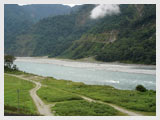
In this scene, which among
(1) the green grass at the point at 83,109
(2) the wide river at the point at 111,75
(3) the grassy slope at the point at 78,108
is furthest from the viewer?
(2) the wide river at the point at 111,75

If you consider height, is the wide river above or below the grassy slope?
above

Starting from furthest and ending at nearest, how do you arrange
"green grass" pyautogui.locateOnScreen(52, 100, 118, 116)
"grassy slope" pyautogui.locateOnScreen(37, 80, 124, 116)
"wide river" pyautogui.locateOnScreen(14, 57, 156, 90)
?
"wide river" pyautogui.locateOnScreen(14, 57, 156, 90)
"grassy slope" pyautogui.locateOnScreen(37, 80, 124, 116)
"green grass" pyautogui.locateOnScreen(52, 100, 118, 116)

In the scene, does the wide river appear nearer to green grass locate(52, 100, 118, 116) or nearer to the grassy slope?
the grassy slope

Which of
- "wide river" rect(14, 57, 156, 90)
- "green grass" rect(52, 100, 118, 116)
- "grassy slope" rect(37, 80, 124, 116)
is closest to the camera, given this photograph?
"green grass" rect(52, 100, 118, 116)

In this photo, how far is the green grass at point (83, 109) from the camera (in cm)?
3088

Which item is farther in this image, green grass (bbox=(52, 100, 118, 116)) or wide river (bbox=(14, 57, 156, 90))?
wide river (bbox=(14, 57, 156, 90))

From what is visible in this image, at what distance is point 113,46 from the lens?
→ 485 ft

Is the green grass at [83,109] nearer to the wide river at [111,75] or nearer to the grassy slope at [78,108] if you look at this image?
the grassy slope at [78,108]

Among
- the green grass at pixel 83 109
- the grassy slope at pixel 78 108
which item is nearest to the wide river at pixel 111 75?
the grassy slope at pixel 78 108

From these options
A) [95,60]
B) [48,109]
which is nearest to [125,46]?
[95,60]

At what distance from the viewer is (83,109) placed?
3228cm

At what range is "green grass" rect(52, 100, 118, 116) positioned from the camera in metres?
30.9

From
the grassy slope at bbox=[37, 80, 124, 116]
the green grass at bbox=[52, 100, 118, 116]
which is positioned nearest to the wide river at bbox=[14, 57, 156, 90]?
the grassy slope at bbox=[37, 80, 124, 116]

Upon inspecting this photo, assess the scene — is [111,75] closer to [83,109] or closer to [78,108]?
[78,108]
